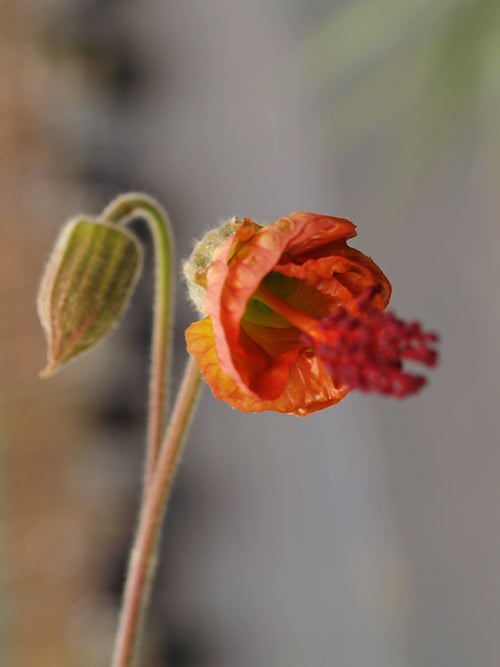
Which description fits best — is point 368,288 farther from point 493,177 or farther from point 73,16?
point 73,16

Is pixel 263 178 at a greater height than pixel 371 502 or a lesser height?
greater

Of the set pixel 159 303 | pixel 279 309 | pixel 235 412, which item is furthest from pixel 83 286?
pixel 235 412

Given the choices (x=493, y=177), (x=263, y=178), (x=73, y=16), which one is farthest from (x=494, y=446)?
(x=73, y=16)

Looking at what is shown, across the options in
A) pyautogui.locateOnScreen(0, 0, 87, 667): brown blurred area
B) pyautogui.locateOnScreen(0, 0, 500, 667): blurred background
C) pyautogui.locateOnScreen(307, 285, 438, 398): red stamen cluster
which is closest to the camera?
pyautogui.locateOnScreen(307, 285, 438, 398): red stamen cluster

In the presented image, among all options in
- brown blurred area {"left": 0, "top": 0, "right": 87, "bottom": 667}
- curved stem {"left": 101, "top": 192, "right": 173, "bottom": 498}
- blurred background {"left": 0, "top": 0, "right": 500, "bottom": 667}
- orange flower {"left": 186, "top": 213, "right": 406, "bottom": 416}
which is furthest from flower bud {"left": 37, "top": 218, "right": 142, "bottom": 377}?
brown blurred area {"left": 0, "top": 0, "right": 87, "bottom": 667}

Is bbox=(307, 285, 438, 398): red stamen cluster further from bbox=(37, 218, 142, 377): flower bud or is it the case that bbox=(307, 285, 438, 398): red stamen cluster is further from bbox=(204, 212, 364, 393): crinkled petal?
bbox=(37, 218, 142, 377): flower bud

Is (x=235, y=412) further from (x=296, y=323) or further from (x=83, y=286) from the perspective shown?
(x=296, y=323)
